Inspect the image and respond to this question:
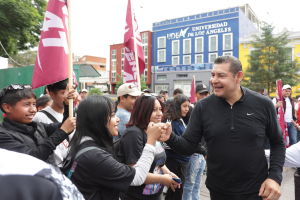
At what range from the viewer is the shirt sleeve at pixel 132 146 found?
195 cm

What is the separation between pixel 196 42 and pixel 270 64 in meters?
12.8

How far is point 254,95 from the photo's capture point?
2.04m

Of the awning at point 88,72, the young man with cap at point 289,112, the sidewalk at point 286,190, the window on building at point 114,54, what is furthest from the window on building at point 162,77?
the sidewalk at point 286,190

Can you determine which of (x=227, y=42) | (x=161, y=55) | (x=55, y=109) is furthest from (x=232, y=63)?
(x=161, y=55)

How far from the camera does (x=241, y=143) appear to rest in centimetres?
190

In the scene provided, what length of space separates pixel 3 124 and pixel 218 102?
6.43 ft

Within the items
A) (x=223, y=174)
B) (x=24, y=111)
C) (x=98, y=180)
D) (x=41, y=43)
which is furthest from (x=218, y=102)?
(x=41, y=43)

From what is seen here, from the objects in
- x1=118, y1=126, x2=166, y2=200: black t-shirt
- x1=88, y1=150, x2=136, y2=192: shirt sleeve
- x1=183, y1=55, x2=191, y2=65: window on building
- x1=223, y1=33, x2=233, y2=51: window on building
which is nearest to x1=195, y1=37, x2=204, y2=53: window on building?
x1=183, y1=55, x2=191, y2=65: window on building

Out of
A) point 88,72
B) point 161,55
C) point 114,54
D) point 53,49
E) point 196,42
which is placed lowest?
point 53,49

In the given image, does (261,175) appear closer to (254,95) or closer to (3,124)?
(254,95)

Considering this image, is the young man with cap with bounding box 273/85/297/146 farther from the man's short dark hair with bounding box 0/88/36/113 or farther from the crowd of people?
the man's short dark hair with bounding box 0/88/36/113

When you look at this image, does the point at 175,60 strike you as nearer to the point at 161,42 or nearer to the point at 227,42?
the point at 161,42

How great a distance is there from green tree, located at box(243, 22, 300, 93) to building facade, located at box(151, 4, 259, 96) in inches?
230

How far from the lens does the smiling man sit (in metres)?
1.87
